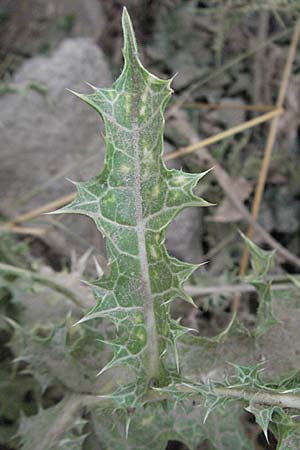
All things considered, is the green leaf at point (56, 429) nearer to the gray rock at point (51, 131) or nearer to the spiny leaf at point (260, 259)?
the spiny leaf at point (260, 259)

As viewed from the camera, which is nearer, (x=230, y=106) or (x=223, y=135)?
(x=223, y=135)

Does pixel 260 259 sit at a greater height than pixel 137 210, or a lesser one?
lesser

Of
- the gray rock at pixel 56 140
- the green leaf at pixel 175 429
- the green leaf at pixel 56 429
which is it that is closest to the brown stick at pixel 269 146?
the gray rock at pixel 56 140

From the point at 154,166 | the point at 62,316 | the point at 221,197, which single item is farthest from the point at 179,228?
the point at 154,166

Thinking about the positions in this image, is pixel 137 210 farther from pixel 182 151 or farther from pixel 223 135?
pixel 223 135

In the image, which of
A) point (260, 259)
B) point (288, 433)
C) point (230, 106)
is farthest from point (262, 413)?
point (230, 106)

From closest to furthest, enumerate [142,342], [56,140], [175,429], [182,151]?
[142,342] → [175,429] → [182,151] → [56,140]

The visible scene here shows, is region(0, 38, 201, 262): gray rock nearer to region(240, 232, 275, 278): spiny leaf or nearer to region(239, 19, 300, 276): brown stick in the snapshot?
region(239, 19, 300, 276): brown stick

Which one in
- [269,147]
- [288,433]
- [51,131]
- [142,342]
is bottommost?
[288,433]
